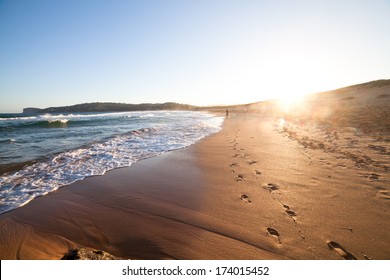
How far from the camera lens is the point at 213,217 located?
3.59 metres

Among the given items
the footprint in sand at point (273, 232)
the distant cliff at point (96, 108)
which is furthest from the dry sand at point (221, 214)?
the distant cliff at point (96, 108)

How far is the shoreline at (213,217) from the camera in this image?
2.77 meters

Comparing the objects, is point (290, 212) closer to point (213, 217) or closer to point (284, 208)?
point (284, 208)

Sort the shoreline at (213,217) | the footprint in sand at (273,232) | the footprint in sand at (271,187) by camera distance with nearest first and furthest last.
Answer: the shoreline at (213,217)
the footprint in sand at (273,232)
the footprint in sand at (271,187)

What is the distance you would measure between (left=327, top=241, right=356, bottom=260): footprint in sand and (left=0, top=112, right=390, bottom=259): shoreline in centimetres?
1

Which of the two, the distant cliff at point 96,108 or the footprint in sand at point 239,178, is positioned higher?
the distant cliff at point 96,108

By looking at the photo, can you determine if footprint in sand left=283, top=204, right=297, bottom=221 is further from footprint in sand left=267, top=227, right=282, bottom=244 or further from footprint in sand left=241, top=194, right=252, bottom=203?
footprint in sand left=241, top=194, right=252, bottom=203

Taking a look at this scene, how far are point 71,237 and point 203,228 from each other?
6.95 ft

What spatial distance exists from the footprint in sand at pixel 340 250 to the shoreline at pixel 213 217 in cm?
1

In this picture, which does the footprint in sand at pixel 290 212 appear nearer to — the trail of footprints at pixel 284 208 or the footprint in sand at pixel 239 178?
the trail of footprints at pixel 284 208

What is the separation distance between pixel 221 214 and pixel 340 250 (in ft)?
5.83

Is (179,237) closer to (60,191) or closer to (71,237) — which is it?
(71,237)

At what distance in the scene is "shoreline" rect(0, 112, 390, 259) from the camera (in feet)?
9.09

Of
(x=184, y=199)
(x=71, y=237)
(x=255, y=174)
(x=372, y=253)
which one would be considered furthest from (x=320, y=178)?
(x=71, y=237)
